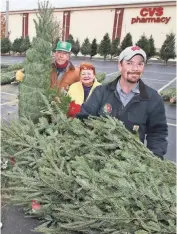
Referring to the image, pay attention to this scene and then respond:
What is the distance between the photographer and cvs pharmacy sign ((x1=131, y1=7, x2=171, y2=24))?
29.4m

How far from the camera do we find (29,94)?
355 centimetres

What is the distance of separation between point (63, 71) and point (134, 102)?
1690 mm

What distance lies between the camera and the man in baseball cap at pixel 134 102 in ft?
8.11

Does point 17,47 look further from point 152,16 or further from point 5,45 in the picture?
point 152,16

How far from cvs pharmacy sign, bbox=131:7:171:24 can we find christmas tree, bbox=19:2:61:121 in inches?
1126

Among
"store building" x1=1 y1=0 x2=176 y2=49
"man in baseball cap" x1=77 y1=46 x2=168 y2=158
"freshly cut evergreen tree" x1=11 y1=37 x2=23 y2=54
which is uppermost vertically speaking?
"store building" x1=1 y1=0 x2=176 y2=49

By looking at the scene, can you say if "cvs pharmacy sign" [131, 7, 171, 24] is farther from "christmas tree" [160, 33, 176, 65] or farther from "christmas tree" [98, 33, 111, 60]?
"christmas tree" [98, 33, 111, 60]

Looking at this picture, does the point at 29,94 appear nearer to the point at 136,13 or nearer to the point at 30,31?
the point at 136,13

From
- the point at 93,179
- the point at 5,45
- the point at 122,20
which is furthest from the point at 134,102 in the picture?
the point at 122,20

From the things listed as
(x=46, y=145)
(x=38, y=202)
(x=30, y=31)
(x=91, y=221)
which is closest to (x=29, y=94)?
(x=46, y=145)

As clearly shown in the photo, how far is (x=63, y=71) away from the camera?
3904mm

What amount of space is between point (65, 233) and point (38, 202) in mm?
497

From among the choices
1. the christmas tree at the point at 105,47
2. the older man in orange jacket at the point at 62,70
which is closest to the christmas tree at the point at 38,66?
the older man in orange jacket at the point at 62,70

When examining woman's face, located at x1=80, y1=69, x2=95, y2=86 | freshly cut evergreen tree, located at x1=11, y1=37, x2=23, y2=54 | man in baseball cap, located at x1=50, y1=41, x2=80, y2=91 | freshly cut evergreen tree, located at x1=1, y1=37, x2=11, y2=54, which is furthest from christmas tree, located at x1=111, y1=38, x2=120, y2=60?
woman's face, located at x1=80, y1=69, x2=95, y2=86
